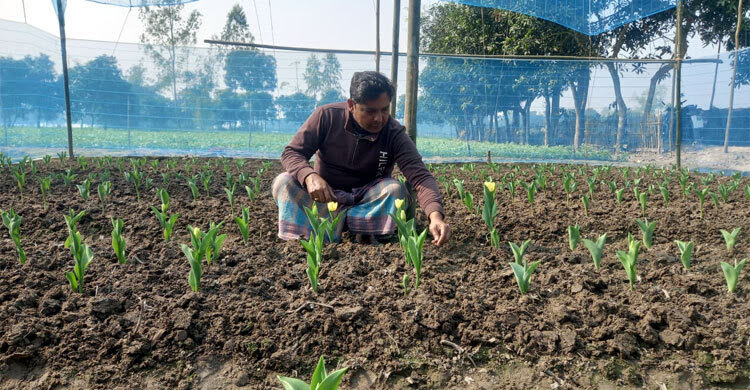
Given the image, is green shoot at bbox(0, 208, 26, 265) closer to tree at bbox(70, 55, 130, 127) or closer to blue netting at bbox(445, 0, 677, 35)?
tree at bbox(70, 55, 130, 127)

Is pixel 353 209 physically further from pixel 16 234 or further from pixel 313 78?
pixel 313 78

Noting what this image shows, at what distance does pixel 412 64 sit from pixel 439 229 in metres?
4.10

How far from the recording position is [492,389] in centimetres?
178

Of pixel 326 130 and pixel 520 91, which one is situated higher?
pixel 520 91

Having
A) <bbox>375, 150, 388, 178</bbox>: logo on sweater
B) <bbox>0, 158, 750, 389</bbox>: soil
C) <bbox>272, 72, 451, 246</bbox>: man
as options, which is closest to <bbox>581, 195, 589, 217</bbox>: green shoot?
<bbox>0, 158, 750, 389</bbox>: soil

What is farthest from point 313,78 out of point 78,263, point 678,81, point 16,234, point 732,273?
point 732,273

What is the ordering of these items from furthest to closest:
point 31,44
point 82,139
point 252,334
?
1. point 82,139
2. point 31,44
3. point 252,334

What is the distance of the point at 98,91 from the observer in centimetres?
1000

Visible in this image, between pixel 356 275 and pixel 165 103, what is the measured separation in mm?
9035

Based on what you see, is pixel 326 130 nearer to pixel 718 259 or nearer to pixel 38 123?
pixel 718 259

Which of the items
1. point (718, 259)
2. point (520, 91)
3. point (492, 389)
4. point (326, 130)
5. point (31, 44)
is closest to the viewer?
point (492, 389)

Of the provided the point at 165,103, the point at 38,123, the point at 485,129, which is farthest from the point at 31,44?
the point at 485,129

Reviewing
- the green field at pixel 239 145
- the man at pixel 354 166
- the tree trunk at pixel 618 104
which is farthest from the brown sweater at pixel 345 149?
the tree trunk at pixel 618 104

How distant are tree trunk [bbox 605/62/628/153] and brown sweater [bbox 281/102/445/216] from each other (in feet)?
25.6
